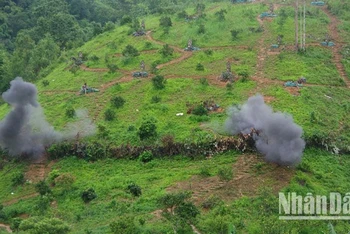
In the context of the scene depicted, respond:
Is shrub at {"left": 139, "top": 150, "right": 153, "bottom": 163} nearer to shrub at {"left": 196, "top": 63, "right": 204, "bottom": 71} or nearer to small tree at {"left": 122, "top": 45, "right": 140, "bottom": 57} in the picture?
shrub at {"left": 196, "top": 63, "right": 204, "bottom": 71}

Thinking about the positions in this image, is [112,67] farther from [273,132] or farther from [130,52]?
[273,132]

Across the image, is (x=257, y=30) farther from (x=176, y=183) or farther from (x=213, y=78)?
(x=176, y=183)

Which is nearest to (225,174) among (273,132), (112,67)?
(273,132)

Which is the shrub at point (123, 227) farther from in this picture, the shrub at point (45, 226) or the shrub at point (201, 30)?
the shrub at point (201, 30)

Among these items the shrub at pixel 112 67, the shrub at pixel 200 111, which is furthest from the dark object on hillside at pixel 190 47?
the shrub at pixel 200 111

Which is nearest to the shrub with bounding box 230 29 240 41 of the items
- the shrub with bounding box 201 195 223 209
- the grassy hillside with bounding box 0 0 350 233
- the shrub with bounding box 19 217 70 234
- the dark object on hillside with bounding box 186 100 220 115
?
the grassy hillside with bounding box 0 0 350 233
